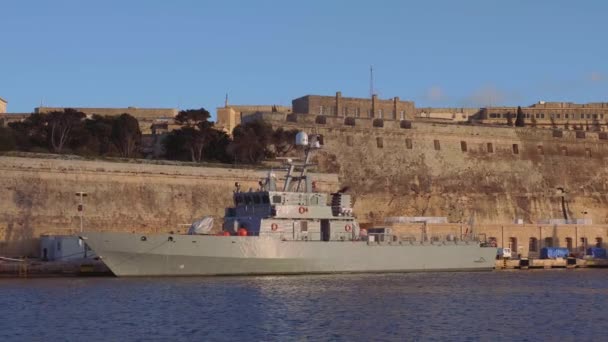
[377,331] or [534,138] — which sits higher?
[534,138]

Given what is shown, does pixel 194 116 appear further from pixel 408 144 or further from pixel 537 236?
pixel 537 236

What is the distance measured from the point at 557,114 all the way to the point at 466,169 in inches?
1256

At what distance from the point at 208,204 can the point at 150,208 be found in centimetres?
307

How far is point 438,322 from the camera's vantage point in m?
21.0

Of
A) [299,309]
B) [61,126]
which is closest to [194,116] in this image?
[61,126]

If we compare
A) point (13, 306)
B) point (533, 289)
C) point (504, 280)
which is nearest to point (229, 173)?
point (504, 280)

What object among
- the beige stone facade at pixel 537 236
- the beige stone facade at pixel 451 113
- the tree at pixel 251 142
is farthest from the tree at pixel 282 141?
the beige stone facade at pixel 451 113

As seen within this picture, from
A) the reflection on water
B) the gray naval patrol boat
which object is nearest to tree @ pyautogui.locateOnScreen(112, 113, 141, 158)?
the gray naval patrol boat

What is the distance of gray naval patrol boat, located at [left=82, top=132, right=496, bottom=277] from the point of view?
1188 inches

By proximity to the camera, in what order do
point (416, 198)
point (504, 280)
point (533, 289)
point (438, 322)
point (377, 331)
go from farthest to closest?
1. point (416, 198)
2. point (504, 280)
3. point (533, 289)
4. point (438, 322)
5. point (377, 331)

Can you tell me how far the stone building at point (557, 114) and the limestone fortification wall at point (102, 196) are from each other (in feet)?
144

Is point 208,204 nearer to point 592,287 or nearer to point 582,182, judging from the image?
point 592,287

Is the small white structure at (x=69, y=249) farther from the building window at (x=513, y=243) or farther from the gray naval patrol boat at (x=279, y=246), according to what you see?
the building window at (x=513, y=243)

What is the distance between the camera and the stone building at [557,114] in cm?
8131
